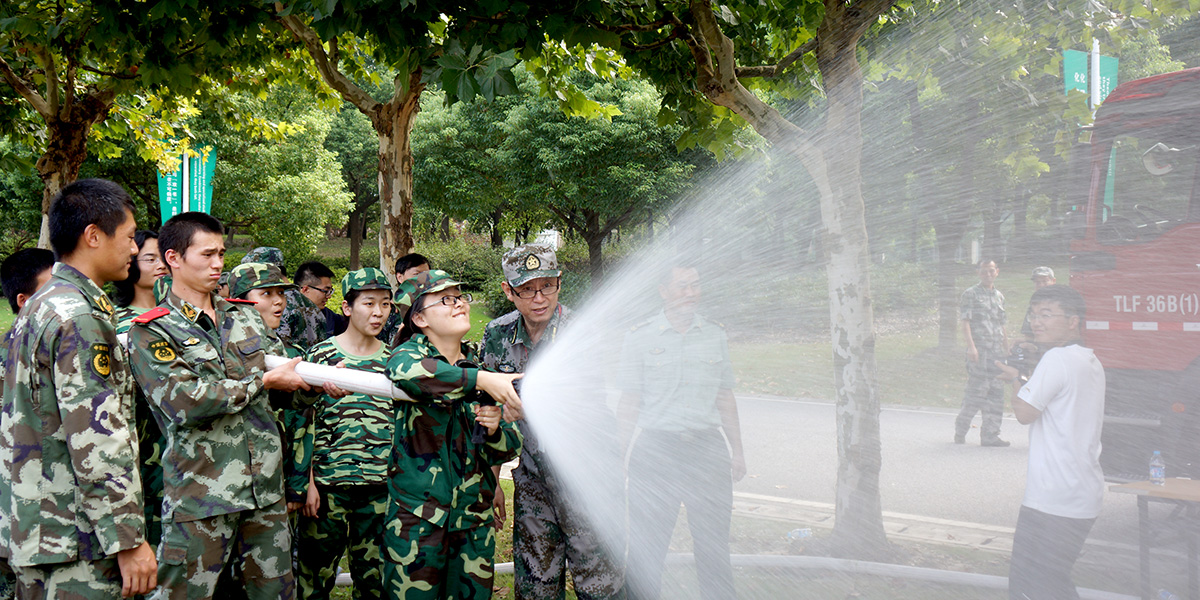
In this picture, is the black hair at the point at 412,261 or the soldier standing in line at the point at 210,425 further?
the black hair at the point at 412,261

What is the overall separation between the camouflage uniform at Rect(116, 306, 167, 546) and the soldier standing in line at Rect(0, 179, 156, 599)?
80cm

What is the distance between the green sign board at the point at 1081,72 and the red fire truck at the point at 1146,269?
384 millimetres

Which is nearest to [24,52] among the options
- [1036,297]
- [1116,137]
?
[1036,297]

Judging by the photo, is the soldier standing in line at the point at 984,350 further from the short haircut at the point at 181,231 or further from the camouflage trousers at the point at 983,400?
the short haircut at the point at 181,231

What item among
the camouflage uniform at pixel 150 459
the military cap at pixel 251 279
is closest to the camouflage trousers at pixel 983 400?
the military cap at pixel 251 279

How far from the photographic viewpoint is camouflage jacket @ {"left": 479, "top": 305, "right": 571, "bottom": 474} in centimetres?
412

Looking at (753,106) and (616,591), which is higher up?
(753,106)

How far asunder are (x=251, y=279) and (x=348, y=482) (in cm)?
142

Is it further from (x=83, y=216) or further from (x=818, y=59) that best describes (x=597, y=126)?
(x=83, y=216)

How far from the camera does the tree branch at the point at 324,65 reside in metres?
7.39

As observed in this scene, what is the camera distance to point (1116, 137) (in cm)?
678

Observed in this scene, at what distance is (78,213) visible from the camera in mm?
2873

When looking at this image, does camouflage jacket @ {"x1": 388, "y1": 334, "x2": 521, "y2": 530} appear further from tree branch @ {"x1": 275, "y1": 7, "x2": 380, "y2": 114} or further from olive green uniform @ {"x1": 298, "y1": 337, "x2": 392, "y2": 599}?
tree branch @ {"x1": 275, "y1": 7, "x2": 380, "y2": 114}

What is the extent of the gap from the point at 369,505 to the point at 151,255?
1.80m
